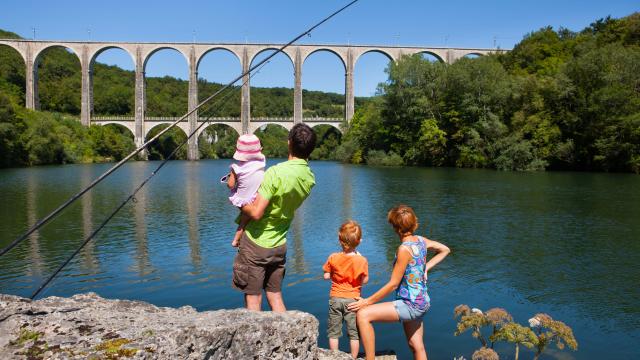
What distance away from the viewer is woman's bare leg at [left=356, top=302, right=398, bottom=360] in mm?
3641

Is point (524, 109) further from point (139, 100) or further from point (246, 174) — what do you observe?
point (139, 100)

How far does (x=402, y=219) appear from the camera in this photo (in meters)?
3.66

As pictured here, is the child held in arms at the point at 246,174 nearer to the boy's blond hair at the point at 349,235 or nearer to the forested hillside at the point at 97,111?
the boy's blond hair at the point at 349,235

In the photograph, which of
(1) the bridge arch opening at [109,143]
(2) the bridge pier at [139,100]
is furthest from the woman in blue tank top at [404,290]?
(2) the bridge pier at [139,100]

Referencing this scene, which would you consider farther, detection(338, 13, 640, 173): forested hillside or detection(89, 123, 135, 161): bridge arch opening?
detection(89, 123, 135, 161): bridge arch opening

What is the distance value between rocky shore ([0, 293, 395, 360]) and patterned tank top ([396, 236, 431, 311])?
3.08 ft

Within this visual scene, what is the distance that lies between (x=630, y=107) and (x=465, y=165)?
12740 mm

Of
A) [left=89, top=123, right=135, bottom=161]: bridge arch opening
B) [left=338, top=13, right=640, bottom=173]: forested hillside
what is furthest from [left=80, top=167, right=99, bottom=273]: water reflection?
[left=89, top=123, right=135, bottom=161]: bridge arch opening

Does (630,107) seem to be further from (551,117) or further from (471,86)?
(471,86)

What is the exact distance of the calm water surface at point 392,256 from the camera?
6520mm

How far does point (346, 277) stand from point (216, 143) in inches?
3772

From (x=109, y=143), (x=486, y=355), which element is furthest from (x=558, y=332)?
(x=109, y=143)

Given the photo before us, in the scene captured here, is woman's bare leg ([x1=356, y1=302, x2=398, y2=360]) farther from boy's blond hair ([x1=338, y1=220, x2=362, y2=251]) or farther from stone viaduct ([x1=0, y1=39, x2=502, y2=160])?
stone viaduct ([x1=0, y1=39, x2=502, y2=160])

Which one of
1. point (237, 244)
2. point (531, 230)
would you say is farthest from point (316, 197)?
point (237, 244)
